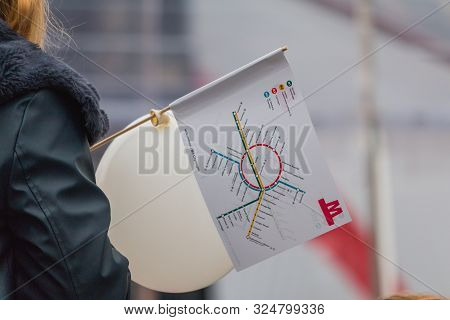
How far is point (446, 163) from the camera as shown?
150 inches

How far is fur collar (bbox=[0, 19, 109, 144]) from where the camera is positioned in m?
0.79

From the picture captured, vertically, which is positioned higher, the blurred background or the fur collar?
the fur collar

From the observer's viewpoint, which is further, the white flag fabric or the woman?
the white flag fabric

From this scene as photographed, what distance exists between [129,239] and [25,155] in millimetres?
355

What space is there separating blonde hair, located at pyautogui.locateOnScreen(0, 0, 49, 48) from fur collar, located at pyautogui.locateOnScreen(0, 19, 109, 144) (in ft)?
0.10

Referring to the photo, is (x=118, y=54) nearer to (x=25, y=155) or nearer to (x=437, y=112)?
(x=437, y=112)

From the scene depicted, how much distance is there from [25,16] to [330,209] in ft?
1.38

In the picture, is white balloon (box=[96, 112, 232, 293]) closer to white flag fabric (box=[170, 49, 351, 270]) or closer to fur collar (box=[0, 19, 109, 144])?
white flag fabric (box=[170, 49, 351, 270])

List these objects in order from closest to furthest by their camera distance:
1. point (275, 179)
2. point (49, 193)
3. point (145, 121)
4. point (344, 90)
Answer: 1. point (49, 193)
2. point (275, 179)
3. point (145, 121)
4. point (344, 90)

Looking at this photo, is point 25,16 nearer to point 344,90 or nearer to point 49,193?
point 49,193

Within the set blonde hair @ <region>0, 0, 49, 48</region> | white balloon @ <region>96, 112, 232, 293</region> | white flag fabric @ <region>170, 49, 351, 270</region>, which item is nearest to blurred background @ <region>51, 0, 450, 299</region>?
white balloon @ <region>96, 112, 232, 293</region>

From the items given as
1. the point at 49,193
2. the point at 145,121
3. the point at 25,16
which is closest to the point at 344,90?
the point at 145,121

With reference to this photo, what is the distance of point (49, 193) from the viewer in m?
0.75

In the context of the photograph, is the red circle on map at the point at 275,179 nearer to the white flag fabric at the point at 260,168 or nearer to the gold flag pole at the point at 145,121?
the white flag fabric at the point at 260,168
